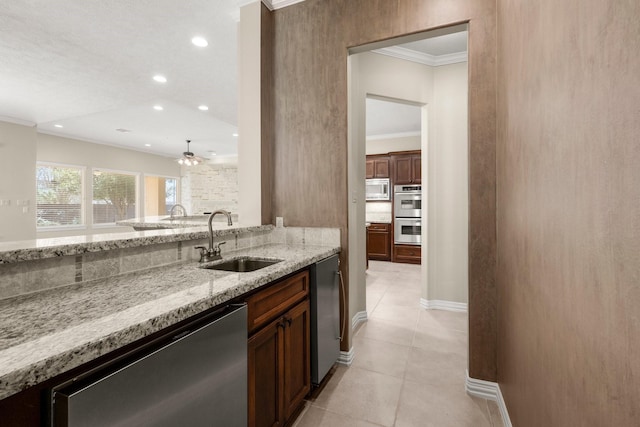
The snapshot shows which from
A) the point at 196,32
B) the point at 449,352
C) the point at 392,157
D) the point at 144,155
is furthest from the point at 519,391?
the point at 144,155

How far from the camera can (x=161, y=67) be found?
3.44 m

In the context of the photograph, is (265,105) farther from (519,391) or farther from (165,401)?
(519,391)

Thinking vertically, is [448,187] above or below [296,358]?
above

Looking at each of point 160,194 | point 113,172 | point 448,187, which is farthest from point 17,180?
point 448,187

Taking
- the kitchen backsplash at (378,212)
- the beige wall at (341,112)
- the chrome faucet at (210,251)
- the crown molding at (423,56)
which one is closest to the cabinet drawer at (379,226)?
the kitchen backsplash at (378,212)

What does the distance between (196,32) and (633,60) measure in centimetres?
318

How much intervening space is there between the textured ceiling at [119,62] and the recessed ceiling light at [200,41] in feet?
0.19

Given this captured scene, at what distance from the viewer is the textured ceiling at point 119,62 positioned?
248 centimetres

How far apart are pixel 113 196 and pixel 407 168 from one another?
7.63 m

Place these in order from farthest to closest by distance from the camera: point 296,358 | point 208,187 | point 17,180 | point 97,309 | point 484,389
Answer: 1. point 208,187
2. point 17,180
3. point 484,389
4. point 296,358
5. point 97,309

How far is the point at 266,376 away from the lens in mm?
1349

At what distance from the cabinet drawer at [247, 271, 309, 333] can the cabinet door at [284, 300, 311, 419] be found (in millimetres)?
64

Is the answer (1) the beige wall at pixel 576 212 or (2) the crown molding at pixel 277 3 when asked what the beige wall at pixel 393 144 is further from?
(1) the beige wall at pixel 576 212

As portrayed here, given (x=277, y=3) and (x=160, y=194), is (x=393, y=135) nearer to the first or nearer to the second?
(x=277, y=3)
